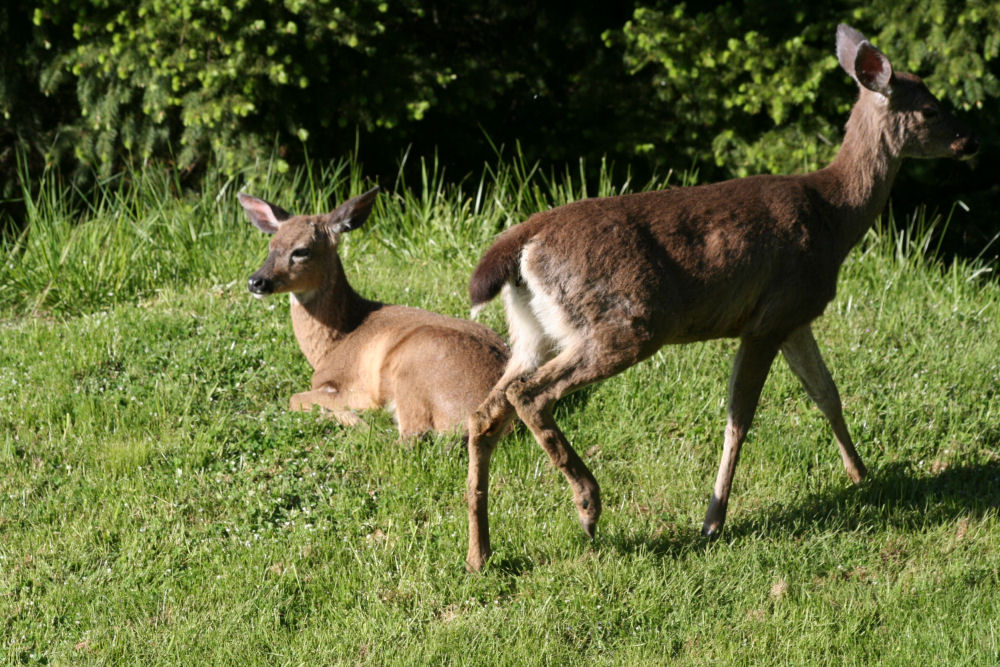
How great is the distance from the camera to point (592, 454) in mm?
5660

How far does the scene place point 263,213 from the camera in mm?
6809

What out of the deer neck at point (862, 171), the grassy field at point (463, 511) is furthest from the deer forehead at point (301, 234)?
the deer neck at point (862, 171)

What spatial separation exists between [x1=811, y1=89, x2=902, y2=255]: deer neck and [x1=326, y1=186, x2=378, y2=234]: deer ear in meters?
2.59

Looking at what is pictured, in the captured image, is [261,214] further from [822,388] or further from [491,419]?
[822,388]

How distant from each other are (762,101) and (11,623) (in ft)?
20.6

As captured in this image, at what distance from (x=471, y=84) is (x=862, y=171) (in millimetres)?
4547

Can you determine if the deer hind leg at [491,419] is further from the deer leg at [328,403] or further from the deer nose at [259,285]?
the deer nose at [259,285]

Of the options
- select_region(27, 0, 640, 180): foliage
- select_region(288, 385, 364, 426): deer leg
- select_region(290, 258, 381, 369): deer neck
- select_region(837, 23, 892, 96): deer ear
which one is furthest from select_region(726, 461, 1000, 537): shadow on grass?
select_region(27, 0, 640, 180): foliage

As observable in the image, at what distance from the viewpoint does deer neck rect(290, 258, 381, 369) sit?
6.47 metres

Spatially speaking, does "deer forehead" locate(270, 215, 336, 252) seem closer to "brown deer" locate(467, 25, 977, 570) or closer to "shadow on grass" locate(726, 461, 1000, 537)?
"brown deer" locate(467, 25, 977, 570)

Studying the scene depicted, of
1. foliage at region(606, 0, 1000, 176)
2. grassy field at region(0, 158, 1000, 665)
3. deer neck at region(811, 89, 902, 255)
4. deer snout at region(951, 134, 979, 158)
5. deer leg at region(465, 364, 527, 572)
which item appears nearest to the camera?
grassy field at region(0, 158, 1000, 665)

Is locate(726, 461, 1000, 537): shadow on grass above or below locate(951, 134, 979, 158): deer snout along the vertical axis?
below

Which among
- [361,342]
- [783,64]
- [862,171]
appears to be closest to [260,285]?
[361,342]

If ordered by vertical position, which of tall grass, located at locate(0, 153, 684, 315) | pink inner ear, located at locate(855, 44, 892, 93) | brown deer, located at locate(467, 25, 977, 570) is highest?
pink inner ear, located at locate(855, 44, 892, 93)
